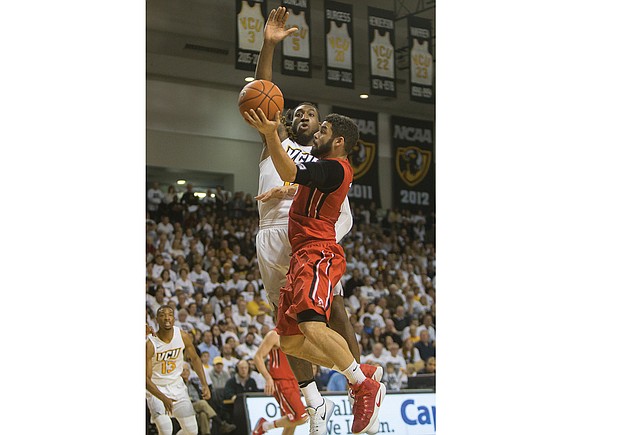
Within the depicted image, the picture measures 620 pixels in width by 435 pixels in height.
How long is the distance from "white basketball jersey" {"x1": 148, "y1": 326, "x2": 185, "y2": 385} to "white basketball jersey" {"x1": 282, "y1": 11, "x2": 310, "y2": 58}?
5.10 metres

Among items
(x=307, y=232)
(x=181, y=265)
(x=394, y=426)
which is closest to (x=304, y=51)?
(x=181, y=265)

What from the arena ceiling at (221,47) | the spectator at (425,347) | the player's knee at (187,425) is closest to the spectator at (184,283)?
the arena ceiling at (221,47)

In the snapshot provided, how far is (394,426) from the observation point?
1115 centimetres

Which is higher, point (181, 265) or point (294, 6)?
point (294, 6)

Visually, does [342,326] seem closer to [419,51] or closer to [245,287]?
[245,287]

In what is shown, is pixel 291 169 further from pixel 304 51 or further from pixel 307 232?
Answer: pixel 304 51

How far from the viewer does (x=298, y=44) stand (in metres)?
12.1

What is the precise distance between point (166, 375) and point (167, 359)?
230mm

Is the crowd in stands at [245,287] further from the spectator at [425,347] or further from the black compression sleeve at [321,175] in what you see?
the black compression sleeve at [321,175]

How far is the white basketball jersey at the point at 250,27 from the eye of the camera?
1145cm

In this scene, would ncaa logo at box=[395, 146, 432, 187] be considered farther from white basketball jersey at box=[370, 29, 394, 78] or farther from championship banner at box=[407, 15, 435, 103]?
white basketball jersey at box=[370, 29, 394, 78]

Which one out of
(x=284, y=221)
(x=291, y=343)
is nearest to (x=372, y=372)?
(x=291, y=343)
